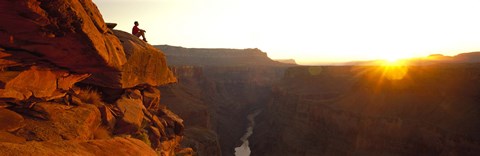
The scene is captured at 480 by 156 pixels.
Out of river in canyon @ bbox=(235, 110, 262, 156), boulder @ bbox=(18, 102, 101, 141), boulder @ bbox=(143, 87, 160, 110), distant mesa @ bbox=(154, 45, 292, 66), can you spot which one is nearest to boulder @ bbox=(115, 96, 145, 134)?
boulder @ bbox=(18, 102, 101, 141)

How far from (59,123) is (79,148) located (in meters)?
3.39

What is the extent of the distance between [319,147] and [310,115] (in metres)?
6.63

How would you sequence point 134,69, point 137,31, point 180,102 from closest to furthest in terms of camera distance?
1. point 134,69
2. point 137,31
3. point 180,102

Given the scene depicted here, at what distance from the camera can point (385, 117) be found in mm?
43469

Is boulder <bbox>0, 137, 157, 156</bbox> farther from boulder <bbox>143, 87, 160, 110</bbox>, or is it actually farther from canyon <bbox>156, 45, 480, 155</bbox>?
canyon <bbox>156, 45, 480, 155</bbox>

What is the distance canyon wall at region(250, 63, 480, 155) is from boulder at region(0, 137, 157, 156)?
118ft

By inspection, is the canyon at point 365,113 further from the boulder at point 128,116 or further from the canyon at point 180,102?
the boulder at point 128,116

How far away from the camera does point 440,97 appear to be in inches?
1702

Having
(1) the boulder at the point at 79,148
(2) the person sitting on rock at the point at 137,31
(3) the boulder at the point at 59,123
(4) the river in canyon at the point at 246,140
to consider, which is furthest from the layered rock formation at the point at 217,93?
(1) the boulder at the point at 79,148

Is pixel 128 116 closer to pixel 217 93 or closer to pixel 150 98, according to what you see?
pixel 150 98

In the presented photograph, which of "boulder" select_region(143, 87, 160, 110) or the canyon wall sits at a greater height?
"boulder" select_region(143, 87, 160, 110)

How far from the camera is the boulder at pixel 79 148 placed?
5.52 m

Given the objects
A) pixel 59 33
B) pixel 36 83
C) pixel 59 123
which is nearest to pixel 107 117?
pixel 59 123

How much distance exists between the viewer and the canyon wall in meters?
38.3
